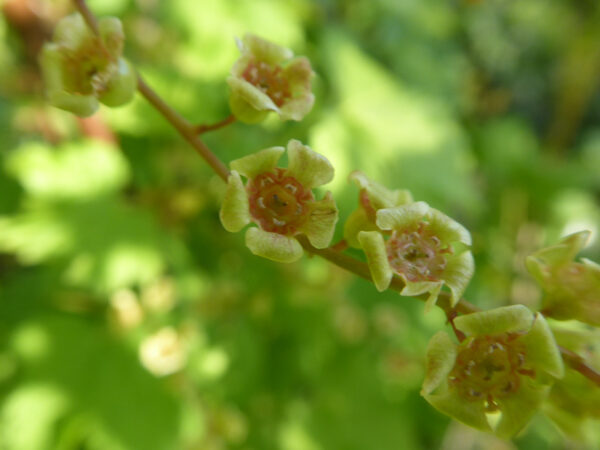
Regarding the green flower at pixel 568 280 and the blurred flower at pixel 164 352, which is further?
the blurred flower at pixel 164 352

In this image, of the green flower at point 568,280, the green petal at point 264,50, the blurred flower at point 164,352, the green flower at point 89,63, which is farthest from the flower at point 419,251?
the blurred flower at point 164,352

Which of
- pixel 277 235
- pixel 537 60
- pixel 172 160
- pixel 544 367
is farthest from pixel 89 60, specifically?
pixel 537 60

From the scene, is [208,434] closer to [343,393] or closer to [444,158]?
[343,393]

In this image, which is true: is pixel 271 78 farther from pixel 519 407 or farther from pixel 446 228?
pixel 519 407

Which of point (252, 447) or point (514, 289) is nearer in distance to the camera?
point (252, 447)

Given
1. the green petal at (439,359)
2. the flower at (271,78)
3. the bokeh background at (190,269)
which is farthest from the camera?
the bokeh background at (190,269)

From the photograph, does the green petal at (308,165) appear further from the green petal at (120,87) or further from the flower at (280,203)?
the green petal at (120,87)

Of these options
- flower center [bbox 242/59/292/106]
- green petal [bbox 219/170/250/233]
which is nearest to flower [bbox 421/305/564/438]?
green petal [bbox 219/170/250/233]
